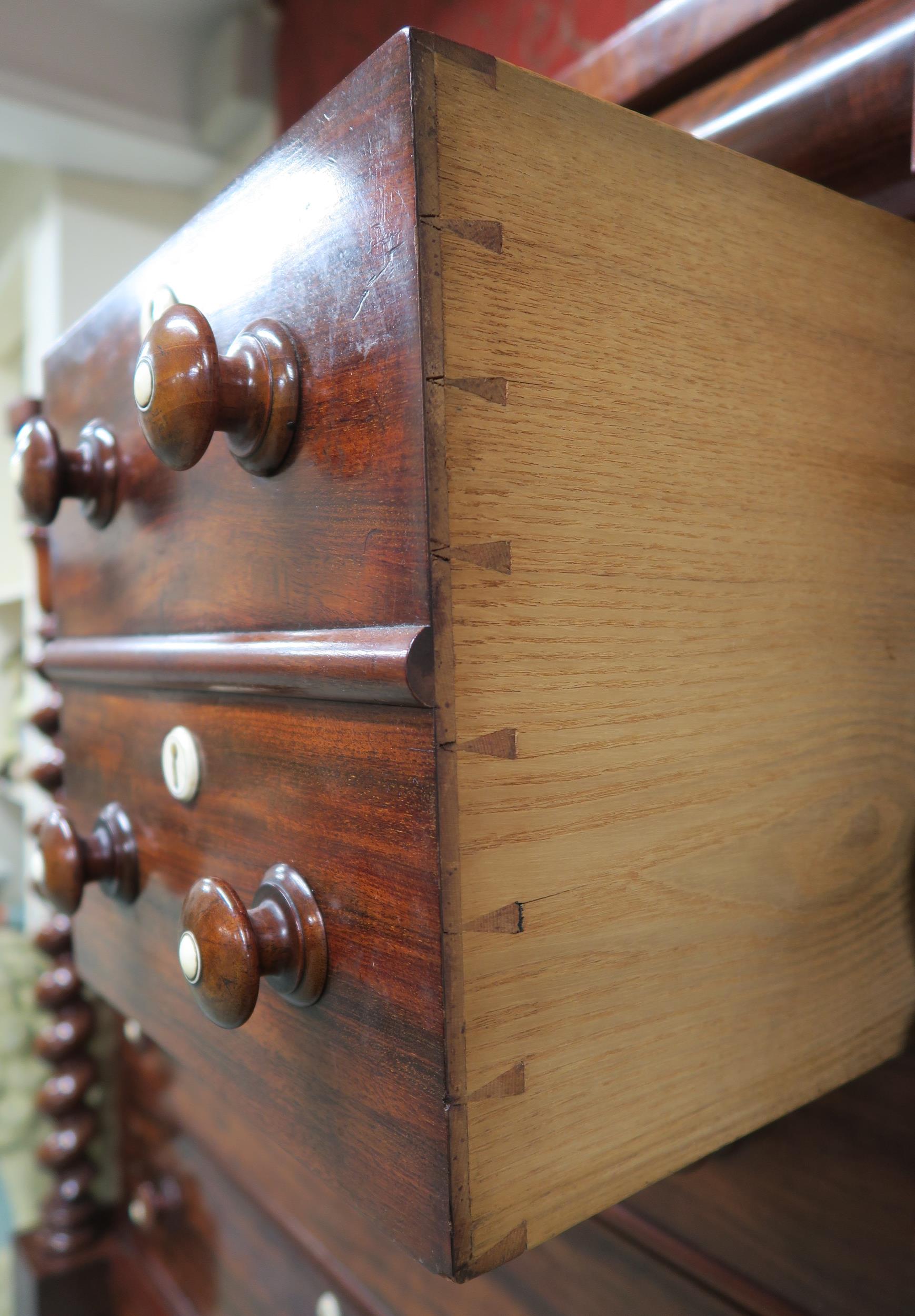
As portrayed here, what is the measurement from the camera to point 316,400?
1.01 feet

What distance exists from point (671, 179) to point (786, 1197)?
48 cm

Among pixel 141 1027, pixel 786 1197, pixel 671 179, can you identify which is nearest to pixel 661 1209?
pixel 786 1197

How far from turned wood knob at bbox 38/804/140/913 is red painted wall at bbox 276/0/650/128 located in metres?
0.54

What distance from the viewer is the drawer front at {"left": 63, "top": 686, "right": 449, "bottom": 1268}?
27cm

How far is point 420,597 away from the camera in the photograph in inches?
10.4

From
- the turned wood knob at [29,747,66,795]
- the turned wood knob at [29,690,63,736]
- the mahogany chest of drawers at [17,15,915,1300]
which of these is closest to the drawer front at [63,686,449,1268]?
the mahogany chest of drawers at [17,15,915,1300]

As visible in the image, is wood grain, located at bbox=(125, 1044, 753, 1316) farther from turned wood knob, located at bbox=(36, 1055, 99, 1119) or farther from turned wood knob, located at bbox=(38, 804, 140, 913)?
turned wood knob, located at bbox=(38, 804, 140, 913)

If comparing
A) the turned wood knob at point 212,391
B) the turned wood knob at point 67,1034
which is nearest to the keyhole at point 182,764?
the turned wood knob at point 212,391

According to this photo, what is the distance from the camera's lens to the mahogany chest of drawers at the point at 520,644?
0.27 m

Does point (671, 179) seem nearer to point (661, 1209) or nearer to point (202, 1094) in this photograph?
point (661, 1209)

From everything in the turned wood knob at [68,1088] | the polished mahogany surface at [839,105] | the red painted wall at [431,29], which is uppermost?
the red painted wall at [431,29]

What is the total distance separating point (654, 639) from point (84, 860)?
306 mm

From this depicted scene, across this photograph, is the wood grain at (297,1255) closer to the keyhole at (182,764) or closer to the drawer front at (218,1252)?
the drawer front at (218,1252)

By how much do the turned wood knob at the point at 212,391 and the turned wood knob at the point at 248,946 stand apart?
15 cm
